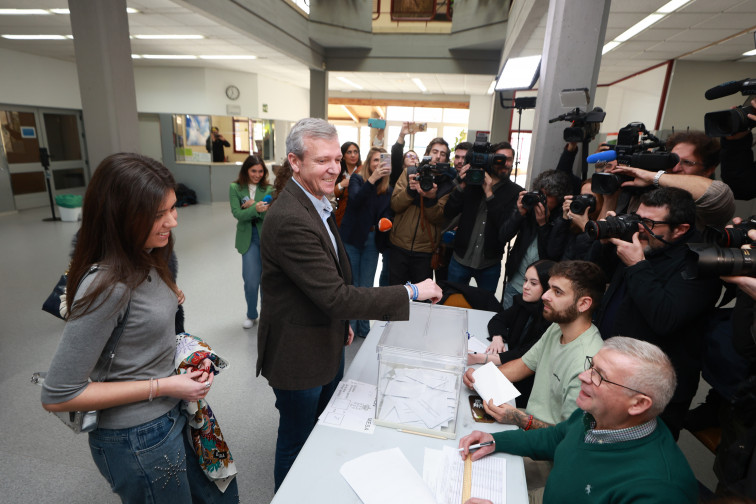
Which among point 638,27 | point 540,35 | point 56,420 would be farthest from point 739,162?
point 638,27

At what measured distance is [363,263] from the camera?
331 centimetres

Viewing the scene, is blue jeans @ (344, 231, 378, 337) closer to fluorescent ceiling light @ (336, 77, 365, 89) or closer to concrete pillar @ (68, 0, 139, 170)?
concrete pillar @ (68, 0, 139, 170)

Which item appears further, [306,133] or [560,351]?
[560,351]

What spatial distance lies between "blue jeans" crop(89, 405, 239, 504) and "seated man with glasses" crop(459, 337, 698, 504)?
82 centimetres

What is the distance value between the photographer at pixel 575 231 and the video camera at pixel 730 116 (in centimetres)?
53

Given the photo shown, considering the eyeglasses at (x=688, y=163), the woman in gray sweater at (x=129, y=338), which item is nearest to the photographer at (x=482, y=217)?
the eyeglasses at (x=688, y=163)

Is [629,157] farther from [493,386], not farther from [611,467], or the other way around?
[611,467]

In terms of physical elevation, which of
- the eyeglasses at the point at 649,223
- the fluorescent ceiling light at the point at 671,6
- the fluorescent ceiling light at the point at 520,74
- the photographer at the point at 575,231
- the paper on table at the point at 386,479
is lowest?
the paper on table at the point at 386,479

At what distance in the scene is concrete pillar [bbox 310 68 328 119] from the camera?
8.65m

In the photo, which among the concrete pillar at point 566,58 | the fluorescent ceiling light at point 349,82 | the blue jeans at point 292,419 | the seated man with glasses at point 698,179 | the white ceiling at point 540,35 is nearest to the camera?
the blue jeans at point 292,419

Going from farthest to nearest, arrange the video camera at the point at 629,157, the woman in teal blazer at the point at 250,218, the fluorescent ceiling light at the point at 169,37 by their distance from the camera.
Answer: the fluorescent ceiling light at the point at 169,37 < the woman in teal blazer at the point at 250,218 < the video camera at the point at 629,157

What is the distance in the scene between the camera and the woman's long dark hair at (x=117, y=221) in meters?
Result: 0.99

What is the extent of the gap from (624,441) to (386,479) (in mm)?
635

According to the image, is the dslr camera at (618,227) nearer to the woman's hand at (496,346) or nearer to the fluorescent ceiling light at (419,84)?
the woman's hand at (496,346)
